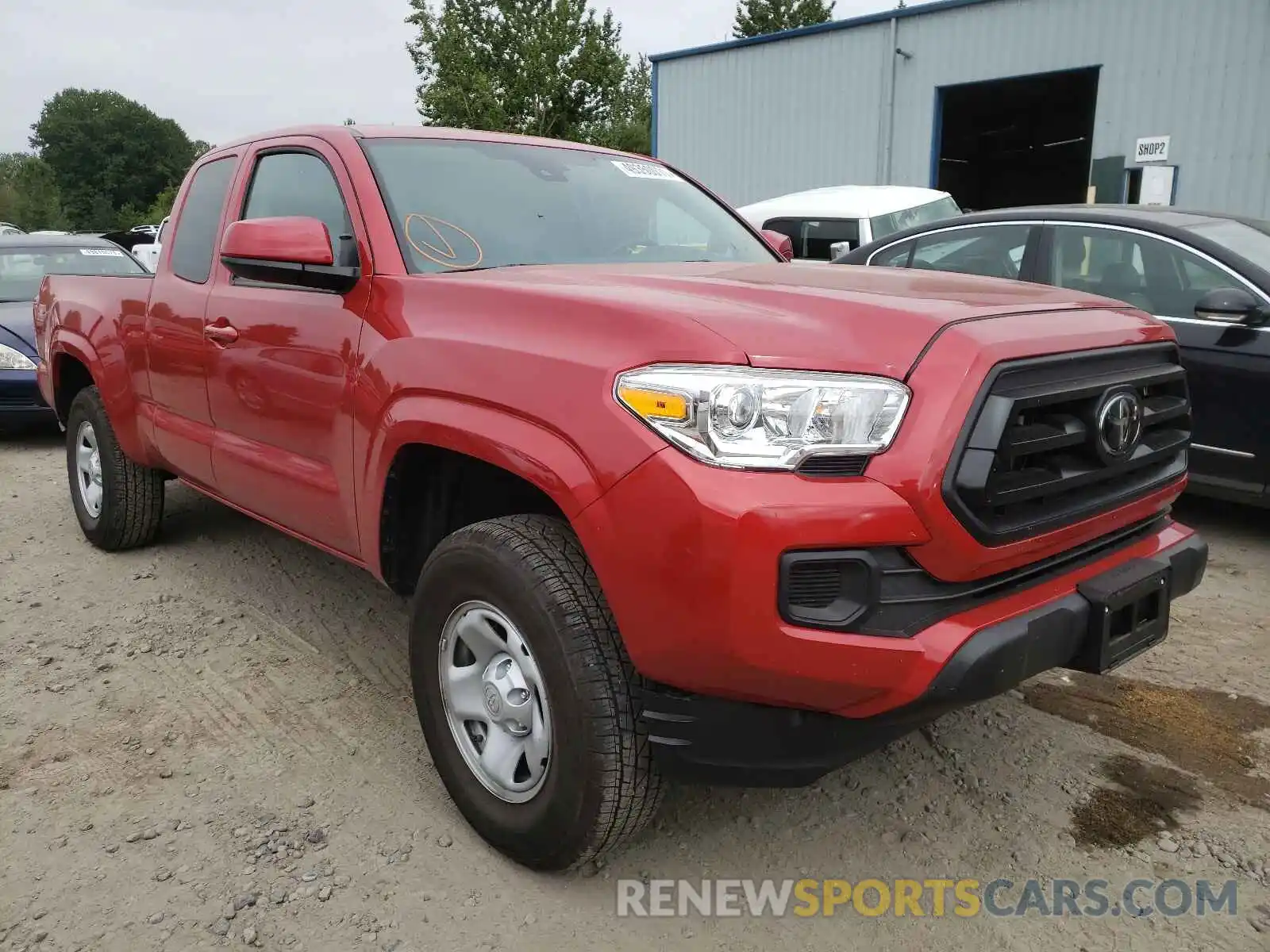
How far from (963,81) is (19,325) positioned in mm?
13799

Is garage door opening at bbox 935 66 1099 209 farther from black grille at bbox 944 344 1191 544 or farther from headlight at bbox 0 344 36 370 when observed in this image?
black grille at bbox 944 344 1191 544

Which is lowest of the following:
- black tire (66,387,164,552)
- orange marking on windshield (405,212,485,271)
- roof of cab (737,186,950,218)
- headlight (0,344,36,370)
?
black tire (66,387,164,552)

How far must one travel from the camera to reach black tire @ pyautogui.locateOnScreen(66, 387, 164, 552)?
433 cm

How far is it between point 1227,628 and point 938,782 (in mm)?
1692

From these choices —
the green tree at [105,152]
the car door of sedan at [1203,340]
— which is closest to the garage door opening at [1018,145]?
the car door of sedan at [1203,340]

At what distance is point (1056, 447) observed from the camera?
1.98 meters

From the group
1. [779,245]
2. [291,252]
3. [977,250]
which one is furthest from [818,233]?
[291,252]

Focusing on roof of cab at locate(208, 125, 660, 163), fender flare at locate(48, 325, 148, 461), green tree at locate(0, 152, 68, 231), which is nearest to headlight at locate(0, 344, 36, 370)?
fender flare at locate(48, 325, 148, 461)

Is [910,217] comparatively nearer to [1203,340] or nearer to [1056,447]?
[1203,340]

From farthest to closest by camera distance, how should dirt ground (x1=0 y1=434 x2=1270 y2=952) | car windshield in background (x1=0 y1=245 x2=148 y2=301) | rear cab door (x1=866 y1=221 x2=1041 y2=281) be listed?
car windshield in background (x1=0 y1=245 x2=148 y2=301)
rear cab door (x1=866 y1=221 x2=1041 y2=281)
dirt ground (x1=0 y1=434 x2=1270 y2=952)

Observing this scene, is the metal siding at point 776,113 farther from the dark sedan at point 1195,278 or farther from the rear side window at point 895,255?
the dark sedan at point 1195,278

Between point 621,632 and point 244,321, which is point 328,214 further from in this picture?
point 621,632

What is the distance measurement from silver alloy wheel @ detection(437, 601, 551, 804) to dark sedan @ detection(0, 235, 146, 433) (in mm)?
5291

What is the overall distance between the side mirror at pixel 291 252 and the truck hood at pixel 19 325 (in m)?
5.04
